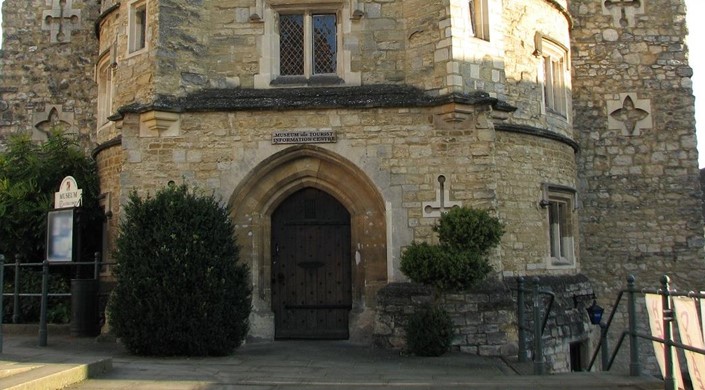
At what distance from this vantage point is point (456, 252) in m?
10.5

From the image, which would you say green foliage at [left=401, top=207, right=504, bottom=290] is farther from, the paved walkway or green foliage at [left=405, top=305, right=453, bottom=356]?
the paved walkway

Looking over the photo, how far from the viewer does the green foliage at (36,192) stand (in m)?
14.0

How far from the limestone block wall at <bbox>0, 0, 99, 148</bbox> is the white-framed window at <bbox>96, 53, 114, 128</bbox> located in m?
2.23

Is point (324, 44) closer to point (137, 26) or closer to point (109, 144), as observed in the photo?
point (137, 26)

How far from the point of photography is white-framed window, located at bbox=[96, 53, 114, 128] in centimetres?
1458

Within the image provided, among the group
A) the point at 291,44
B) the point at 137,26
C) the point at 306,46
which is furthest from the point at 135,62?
the point at 306,46

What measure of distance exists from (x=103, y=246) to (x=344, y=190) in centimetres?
529

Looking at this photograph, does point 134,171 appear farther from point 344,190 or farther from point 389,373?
point 389,373

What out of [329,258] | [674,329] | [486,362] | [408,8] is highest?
[408,8]

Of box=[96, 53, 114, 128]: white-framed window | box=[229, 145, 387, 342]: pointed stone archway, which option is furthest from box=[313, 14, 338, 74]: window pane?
box=[96, 53, 114, 128]: white-framed window

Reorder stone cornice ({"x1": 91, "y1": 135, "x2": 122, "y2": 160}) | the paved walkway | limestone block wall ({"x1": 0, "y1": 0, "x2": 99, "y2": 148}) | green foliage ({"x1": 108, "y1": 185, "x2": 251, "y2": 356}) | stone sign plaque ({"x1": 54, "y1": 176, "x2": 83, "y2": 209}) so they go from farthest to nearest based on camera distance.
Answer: limestone block wall ({"x1": 0, "y1": 0, "x2": 99, "y2": 148})
stone cornice ({"x1": 91, "y1": 135, "x2": 122, "y2": 160})
stone sign plaque ({"x1": 54, "y1": 176, "x2": 83, "y2": 209})
green foliage ({"x1": 108, "y1": 185, "x2": 251, "y2": 356})
the paved walkway

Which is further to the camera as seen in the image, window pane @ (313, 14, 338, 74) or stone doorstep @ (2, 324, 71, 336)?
stone doorstep @ (2, 324, 71, 336)

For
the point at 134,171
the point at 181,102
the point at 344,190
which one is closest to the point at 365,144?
the point at 344,190

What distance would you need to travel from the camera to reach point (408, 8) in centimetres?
1200
